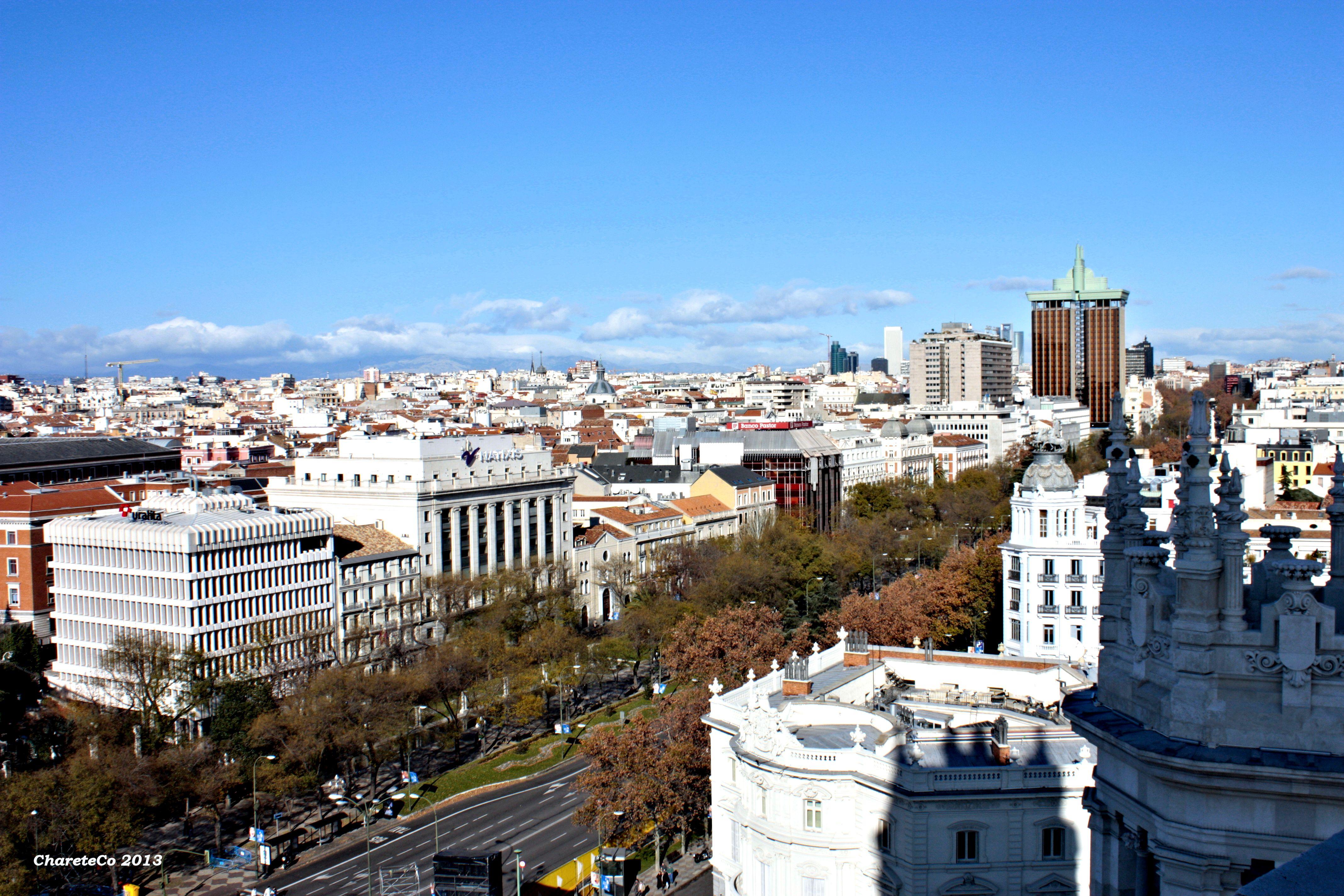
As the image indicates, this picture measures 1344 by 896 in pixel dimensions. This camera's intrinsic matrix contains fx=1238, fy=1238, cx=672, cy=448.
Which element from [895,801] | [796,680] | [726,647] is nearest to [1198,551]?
[895,801]

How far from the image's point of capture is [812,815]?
34719 millimetres

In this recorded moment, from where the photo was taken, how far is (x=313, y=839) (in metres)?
51.2

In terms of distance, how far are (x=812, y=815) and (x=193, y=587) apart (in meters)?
41.4

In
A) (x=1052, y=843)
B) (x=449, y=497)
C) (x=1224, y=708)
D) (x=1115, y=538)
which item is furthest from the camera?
(x=449, y=497)

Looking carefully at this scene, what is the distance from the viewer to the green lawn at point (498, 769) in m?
56.1

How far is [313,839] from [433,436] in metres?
45.6

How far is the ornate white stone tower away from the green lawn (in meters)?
45.2

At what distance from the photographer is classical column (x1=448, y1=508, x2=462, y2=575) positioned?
87188 mm

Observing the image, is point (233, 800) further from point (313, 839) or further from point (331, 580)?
point (331, 580)

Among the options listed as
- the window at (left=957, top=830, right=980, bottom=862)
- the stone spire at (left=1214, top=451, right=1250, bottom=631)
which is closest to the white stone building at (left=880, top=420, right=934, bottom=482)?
the window at (left=957, top=830, right=980, bottom=862)

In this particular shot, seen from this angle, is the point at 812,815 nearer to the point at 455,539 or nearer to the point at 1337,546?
the point at 1337,546

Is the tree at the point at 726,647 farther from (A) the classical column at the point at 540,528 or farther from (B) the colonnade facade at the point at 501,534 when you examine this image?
(A) the classical column at the point at 540,528

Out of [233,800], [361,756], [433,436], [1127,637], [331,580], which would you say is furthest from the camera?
[433,436]

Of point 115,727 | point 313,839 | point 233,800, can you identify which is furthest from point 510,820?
point 115,727
